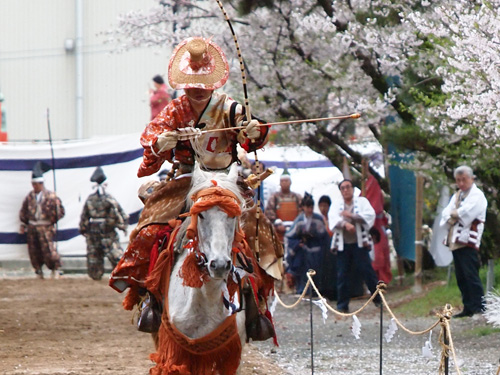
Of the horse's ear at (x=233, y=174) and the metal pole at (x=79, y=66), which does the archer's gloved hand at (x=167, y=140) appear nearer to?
the horse's ear at (x=233, y=174)

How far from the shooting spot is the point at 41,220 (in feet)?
64.3

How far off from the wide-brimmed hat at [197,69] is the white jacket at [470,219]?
17.3 feet

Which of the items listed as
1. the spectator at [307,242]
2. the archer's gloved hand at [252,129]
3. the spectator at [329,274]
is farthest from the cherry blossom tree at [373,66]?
the archer's gloved hand at [252,129]

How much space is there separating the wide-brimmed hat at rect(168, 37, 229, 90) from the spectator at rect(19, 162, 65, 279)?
12182mm

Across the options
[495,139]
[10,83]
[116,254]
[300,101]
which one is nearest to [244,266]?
[495,139]

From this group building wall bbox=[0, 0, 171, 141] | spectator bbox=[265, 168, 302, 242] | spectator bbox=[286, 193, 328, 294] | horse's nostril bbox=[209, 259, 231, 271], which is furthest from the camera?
building wall bbox=[0, 0, 171, 141]

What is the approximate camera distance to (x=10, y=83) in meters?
30.2

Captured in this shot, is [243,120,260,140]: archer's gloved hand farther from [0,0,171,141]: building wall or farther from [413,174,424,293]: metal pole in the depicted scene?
[0,0,171,141]: building wall

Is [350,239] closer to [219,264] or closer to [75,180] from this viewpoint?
[75,180]

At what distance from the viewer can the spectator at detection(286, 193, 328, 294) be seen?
16031mm

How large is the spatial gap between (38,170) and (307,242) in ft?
19.5

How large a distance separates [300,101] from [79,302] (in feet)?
15.1

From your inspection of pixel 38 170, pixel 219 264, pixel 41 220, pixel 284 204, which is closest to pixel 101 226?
pixel 41 220

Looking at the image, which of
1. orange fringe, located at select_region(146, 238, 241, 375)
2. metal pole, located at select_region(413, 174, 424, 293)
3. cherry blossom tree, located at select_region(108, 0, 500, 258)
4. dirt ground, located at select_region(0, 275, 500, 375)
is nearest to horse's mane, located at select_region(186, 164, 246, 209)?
orange fringe, located at select_region(146, 238, 241, 375)
